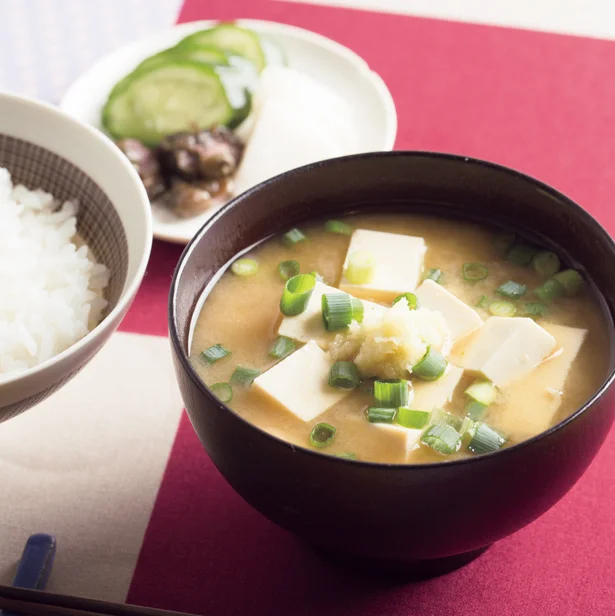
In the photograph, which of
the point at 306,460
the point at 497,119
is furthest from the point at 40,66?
the point at 306,460

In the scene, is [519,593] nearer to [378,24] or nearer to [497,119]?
[497,119]

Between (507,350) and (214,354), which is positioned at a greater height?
(507,350)

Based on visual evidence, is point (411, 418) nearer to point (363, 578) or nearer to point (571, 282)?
point (363, 578)

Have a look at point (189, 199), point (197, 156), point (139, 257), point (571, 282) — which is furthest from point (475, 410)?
point (197, 156)

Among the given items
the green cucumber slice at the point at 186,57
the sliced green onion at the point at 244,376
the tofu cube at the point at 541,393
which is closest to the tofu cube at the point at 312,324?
the sliced green onion at the point at 244,376

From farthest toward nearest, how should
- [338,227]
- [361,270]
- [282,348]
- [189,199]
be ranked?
[189,199]
[338,227]
[361,270]
[282,348]

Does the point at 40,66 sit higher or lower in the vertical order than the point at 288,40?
lower
